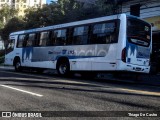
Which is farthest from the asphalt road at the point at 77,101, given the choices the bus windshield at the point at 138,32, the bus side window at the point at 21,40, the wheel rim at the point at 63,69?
the bus side window at the point at 21,40

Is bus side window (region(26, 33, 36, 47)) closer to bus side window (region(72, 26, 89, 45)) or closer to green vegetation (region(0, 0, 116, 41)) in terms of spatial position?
bus side window (region(72, 26, 89, 45))

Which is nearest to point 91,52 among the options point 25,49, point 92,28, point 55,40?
point 92,28

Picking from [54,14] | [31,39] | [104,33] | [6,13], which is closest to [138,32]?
[104,33]

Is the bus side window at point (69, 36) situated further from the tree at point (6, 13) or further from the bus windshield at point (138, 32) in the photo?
the tree at point (6, 13)

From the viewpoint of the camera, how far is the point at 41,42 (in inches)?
826

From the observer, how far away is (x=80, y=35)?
17.5 metres

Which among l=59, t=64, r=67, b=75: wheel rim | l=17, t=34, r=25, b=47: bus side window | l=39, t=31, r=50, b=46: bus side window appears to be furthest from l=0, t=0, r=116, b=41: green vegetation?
l=59, t=64, r=67, b=75: wheel rim

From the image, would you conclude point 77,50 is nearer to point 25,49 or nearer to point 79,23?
point 79,23

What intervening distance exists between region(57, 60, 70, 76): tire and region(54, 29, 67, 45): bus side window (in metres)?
1.10

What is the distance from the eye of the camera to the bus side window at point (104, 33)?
1541 centimetres

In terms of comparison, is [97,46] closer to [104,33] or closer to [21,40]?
[104,33]

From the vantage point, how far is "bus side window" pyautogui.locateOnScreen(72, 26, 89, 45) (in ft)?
56.2

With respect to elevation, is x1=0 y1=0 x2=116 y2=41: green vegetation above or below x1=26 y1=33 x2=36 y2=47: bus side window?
above

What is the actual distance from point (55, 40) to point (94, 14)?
14341 millimetres
